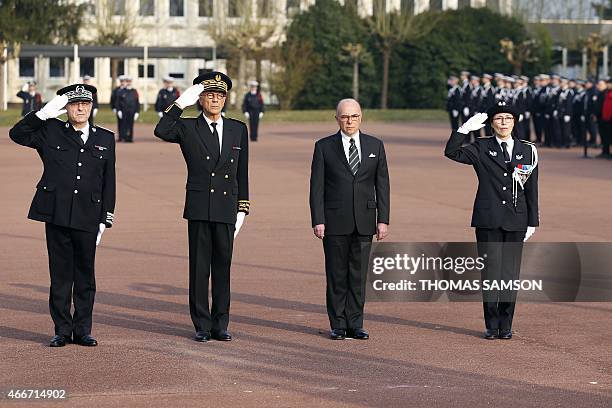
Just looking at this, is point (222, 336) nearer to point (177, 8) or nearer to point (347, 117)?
point (347, 117)

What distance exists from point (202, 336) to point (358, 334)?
1.05 metres

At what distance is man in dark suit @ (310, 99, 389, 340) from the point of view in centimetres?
993

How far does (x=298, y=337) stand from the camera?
9906 millimetres

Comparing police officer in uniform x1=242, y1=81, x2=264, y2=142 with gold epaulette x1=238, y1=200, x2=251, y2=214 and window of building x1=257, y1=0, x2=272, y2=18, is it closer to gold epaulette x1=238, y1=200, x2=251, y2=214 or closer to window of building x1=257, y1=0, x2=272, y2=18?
window of building x1=257, y1=0, x2=272, y2=18

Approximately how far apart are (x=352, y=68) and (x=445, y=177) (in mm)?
36869

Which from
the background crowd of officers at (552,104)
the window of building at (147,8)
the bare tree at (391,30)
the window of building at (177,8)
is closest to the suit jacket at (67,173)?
the background crowd of officers at (552,104)

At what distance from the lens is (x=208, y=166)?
9.85m

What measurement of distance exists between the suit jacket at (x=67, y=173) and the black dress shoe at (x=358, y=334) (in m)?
1.79

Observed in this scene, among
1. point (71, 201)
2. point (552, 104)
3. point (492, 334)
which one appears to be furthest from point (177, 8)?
point (492, 334)

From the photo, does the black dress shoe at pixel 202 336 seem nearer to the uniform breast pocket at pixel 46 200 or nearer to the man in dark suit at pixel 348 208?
the man in dark suit at pixel 348 208

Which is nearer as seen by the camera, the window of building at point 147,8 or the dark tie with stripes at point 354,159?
the dark tie with stripes at point 354,159

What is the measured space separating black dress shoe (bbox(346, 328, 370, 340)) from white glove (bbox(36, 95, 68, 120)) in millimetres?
2418

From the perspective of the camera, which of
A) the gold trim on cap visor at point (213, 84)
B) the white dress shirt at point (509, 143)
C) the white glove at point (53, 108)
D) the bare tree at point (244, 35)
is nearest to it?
the white glove at point (53, 108)

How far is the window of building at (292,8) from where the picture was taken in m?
66.4
